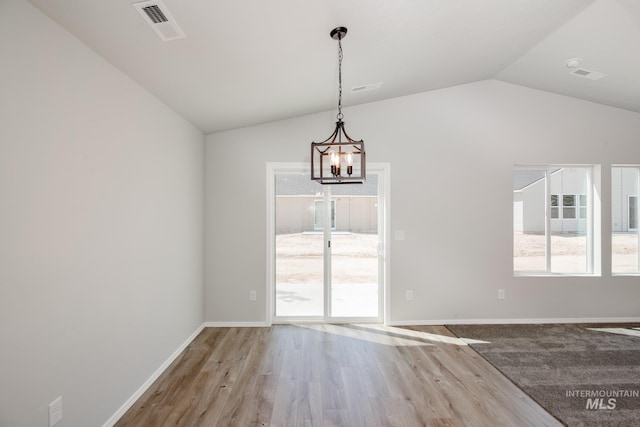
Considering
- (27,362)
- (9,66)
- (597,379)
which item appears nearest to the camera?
(9,66)

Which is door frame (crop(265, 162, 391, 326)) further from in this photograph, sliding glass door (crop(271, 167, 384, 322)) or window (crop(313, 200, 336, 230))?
window (crop(313, 200, 336, 230))

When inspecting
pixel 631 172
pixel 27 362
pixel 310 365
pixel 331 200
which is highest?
pixel 631 172

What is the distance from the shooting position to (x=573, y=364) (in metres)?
3.04

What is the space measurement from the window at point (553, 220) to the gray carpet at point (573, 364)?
2.73 feet

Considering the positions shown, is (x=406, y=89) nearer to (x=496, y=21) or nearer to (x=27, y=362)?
(x=496, y=21)

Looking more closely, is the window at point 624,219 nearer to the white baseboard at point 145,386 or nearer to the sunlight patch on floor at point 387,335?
the sunlight patch on floor at point 387,335

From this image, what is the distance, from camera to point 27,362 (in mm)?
1536

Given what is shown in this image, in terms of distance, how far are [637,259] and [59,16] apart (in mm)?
6702

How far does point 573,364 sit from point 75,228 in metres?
4.31

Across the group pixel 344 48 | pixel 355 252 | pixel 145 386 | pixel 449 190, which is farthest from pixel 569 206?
pixel 145 386

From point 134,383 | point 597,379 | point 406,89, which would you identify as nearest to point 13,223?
point 134,383

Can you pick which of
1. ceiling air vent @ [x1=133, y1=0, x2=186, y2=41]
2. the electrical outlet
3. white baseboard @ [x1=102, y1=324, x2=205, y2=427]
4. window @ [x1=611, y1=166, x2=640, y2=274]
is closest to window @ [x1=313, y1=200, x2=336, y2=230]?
white baseboard @ [x1=102, y1=324, x2=205, y2=427]

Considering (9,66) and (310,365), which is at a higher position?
(9,66)

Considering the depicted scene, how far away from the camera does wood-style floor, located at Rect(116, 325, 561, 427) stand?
2.28m
